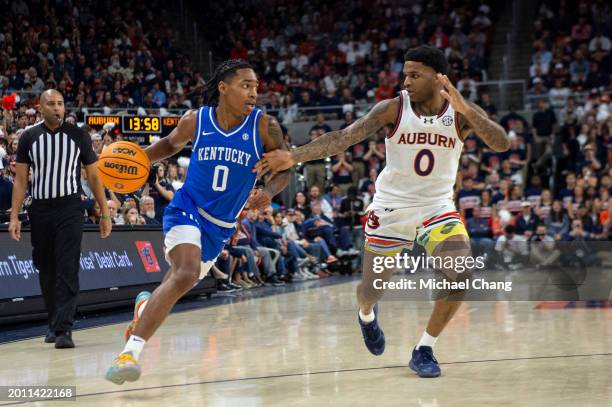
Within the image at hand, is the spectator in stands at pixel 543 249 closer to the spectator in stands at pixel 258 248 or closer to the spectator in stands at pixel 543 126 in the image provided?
the spectator in stands at pixel 543 126

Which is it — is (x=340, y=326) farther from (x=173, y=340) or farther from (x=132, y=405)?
(x=132, y=405)

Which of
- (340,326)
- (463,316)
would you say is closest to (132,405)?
(340,326)

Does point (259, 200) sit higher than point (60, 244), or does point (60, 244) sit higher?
point (259, 200)

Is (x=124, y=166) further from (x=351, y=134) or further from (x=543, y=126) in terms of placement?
(x=543, y=126)

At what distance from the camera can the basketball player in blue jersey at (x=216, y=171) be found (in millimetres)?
5168

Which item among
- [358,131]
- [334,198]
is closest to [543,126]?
[334,198]

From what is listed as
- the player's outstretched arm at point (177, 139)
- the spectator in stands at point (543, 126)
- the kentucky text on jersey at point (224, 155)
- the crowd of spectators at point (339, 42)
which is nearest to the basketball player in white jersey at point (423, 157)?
the kentucky text on jersey at point (224, 155)

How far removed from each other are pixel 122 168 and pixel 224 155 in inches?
30.8

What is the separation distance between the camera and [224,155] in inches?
208

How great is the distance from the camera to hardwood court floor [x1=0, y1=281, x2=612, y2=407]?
4930 mm

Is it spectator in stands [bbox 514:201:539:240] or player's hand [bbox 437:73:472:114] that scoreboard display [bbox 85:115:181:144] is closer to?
spectator in stands [bbox 514:201:539:240]

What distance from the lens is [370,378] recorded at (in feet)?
18.1

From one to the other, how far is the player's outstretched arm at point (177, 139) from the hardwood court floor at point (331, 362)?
140 centimetres

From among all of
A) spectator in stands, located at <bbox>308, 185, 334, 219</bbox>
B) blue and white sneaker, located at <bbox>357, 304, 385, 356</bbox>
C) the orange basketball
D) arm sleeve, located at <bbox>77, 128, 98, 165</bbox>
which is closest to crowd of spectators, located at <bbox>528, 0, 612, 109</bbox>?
spectator in stands, located at <bbox>308, 185, 334, 219</bbox>
